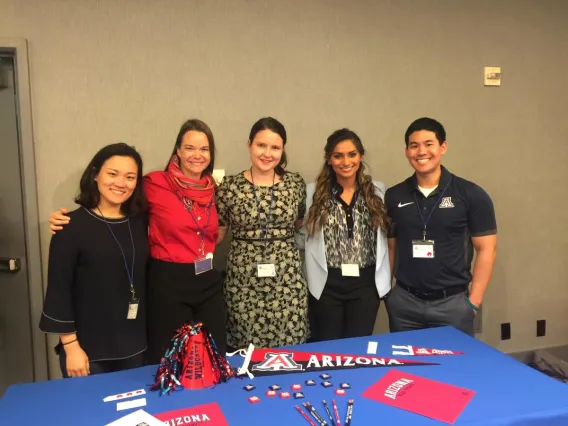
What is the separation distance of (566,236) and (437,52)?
A: 1708 millimetres

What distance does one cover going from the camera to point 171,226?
2.00 m

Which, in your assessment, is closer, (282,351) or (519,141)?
(282,351)

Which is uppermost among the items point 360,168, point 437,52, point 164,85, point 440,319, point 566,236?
point 437,52

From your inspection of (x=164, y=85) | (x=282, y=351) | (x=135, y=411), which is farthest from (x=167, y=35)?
(x=135, y=411)

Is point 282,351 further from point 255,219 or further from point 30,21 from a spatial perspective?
point 30,21

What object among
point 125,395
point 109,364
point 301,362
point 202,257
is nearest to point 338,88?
point 202,257

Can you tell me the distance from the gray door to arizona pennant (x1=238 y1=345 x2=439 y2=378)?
65.2 inches

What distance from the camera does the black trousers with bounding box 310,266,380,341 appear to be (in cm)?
224

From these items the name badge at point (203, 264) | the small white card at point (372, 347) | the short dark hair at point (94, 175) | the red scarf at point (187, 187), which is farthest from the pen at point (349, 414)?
the short dark hair at point (94, 175)

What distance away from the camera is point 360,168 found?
2.35 meters

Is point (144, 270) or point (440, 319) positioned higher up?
point (144, 270)

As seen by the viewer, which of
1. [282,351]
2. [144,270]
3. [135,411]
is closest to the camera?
[135,411]

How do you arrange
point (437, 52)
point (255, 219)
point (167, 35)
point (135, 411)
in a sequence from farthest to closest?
point (437, 52) → point (167, 35) → point (255, 219) → point (135, 411)

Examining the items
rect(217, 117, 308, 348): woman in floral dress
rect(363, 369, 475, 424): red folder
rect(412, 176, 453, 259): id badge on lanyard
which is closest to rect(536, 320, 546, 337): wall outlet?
rect(412, 176, 453, 259): id badge on lanyard
